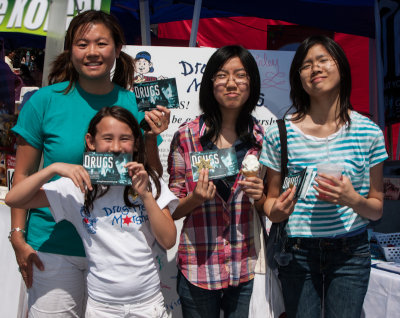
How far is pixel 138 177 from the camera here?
75.9 inches

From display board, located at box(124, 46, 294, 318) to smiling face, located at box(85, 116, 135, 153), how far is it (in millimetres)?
1536

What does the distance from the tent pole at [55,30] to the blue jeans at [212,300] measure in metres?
2.18

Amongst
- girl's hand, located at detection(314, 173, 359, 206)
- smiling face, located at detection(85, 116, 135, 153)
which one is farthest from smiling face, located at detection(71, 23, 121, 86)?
girl's hand, located at detection(314, 173, 359, 206)

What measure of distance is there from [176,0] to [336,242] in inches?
204

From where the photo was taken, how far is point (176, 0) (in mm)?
6152

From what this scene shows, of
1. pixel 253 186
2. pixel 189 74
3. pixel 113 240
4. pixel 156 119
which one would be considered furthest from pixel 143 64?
pixel 113 240

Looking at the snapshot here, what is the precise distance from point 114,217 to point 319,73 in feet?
4.36

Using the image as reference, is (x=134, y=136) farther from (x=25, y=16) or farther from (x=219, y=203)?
(x=25, y=16)

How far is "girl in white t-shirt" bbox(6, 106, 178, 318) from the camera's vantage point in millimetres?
1930

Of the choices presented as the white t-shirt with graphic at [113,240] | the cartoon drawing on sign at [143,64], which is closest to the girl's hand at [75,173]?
the white t-shirt with graphic at [113,240]

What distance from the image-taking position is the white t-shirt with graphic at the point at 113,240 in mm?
1941

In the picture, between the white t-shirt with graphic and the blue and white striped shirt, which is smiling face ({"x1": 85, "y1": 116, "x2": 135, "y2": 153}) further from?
the blue and white striped shirt

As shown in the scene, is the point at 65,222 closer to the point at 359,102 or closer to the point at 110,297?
the point at 110,297

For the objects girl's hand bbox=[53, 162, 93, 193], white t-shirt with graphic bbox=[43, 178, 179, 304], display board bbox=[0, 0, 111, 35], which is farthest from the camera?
display board bbox=[0, 0, 111, 35]
